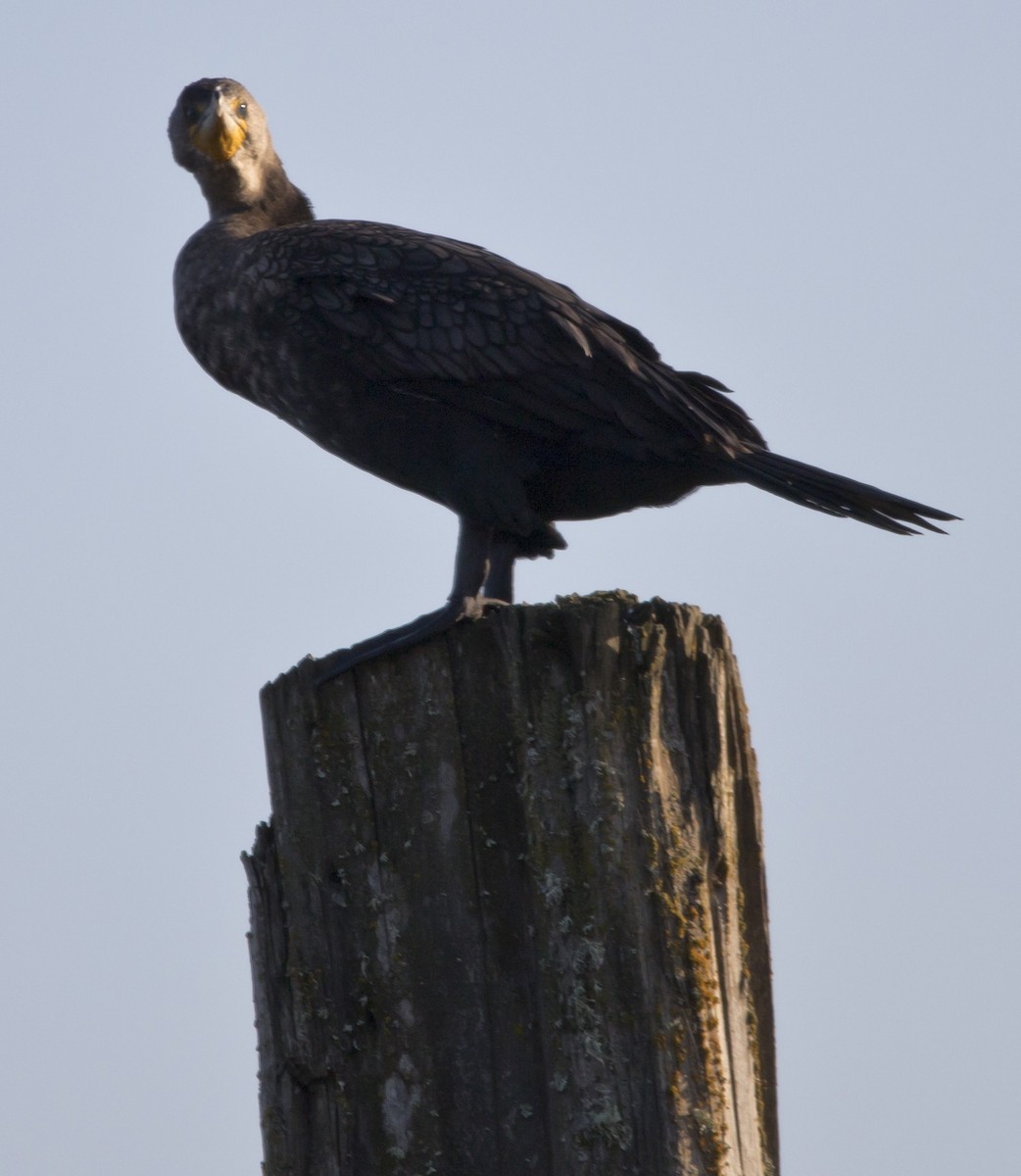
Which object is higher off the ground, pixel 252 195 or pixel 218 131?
pixel 218 131

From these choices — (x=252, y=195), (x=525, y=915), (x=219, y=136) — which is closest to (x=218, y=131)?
(x=219, y=136)

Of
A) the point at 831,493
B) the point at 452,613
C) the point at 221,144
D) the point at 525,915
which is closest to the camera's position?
the point at 525,915

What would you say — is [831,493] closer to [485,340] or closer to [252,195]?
[485,340]

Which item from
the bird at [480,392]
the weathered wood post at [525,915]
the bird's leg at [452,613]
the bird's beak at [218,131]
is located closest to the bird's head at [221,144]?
the bird's beak at [218,131]

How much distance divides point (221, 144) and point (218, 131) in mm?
51

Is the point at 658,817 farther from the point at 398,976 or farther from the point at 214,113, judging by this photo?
the point at 214,113

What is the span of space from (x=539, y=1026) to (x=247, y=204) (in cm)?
344

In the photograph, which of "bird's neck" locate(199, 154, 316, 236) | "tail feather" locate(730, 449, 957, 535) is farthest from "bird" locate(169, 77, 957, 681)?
"bird's neck" locate(199, 154, 316, 236)

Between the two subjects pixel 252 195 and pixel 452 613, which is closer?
pixel 452 613

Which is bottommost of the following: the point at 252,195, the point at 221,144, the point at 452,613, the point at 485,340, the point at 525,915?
the point at 525,915

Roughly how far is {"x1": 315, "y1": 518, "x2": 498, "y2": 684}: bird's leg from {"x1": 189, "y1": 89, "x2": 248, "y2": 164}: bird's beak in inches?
74.7

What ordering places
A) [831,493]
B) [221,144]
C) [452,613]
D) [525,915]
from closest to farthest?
[525,915]
[452,613]
[831,493]
[221,144]

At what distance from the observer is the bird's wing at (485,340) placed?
13.4 feet

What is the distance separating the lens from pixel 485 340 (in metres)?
4.19
